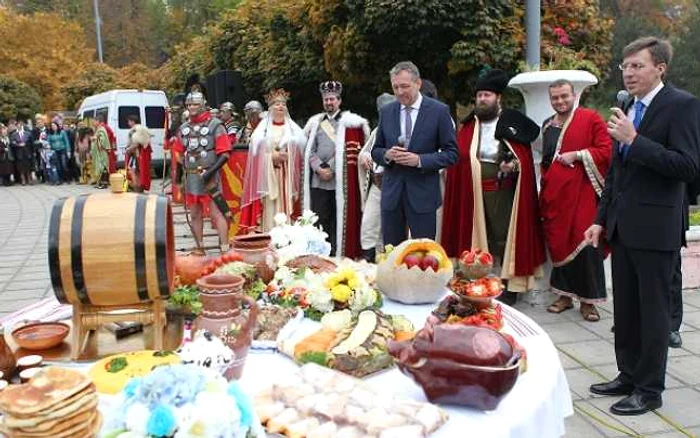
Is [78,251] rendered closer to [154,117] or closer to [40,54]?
[154,117]

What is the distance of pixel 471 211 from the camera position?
5535 millimetres

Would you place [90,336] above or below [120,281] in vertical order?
below

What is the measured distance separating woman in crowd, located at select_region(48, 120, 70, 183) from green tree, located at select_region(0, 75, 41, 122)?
864 centimetres

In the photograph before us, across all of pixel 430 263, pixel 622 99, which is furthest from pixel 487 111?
pixel 430 263

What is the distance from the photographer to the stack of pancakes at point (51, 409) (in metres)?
1.61

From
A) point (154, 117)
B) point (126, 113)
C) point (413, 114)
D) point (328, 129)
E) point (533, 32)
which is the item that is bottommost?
point (328, 129)

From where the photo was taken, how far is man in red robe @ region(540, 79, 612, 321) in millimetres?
5047

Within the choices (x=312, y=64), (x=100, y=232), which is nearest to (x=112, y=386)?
(x=100, y=232)

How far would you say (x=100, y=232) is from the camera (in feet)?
7.48

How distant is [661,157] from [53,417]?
2.79 metres

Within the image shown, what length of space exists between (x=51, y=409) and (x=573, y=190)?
4.30m

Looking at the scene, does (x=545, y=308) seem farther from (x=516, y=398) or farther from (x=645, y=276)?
(x=516, y=398)

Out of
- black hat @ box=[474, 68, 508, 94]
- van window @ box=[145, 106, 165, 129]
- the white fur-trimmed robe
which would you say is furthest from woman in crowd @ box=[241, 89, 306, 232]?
van window @ box=[145, 106, 165, 129]

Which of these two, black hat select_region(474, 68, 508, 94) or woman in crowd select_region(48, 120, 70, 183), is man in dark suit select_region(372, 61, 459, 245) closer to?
black hat select_region(474, 68, 508, 94)
